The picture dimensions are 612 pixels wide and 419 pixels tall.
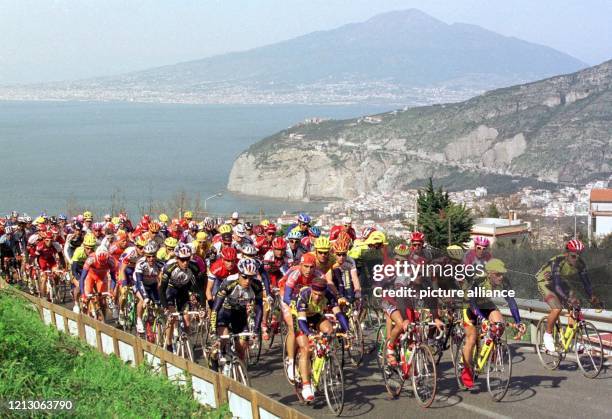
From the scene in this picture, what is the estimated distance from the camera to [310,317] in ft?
35.1

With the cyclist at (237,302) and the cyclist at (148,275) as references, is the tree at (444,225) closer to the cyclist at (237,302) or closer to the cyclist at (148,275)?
the cyclist at (148,275)

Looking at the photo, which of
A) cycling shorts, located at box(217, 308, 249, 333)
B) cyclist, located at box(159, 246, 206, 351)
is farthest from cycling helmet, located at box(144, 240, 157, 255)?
cycling shorts, located at box(217, 308, 249, 333)

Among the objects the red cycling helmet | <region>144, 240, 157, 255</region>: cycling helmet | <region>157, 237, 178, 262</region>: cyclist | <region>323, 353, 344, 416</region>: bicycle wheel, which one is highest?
the red cycling helmet

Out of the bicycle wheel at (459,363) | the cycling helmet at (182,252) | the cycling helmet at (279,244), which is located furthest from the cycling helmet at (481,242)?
the cycling helmet at (182,252)

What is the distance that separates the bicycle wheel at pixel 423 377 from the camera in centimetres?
1066

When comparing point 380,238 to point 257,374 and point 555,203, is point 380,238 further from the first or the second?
point 555,203

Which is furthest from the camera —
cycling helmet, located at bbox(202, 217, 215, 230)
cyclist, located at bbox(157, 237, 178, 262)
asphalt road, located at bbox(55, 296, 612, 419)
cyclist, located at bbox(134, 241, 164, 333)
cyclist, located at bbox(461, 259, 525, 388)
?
cycling helmet, located at bbox(202, 217, 215, 230)

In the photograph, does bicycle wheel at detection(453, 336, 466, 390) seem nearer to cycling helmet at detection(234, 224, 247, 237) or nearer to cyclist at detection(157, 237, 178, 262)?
cyclist at detection(157, 237, 178, 262)

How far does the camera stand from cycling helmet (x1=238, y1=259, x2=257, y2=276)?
10789 mm

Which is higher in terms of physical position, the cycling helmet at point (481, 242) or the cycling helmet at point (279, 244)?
the cycling helmet at point (481, 242)

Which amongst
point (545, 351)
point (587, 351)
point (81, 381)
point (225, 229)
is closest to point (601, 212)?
point (225, 229)

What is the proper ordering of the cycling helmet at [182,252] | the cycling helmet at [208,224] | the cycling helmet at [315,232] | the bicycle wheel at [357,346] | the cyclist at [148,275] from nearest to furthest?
1. the cycling helmet at [182,252]
2. the bicycle wheel at [357,346]
3. the cyclist at [148,275]
4. the cycling helmet at [315,232]
5. the cycling helmet at [208,224]

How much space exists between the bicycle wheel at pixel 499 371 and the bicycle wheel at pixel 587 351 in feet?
5.90

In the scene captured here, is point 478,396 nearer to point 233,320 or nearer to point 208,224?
point 233,320
